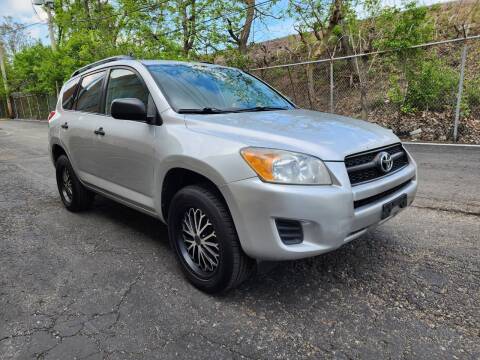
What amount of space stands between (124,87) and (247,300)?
229 cm

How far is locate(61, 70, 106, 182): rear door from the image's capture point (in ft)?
12.8

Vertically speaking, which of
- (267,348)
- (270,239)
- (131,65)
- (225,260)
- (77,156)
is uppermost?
(131,65)

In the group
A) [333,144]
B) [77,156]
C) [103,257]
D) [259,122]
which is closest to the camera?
[333,144]

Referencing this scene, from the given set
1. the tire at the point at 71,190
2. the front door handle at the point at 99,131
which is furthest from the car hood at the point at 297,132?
the tire at the point at 71,190

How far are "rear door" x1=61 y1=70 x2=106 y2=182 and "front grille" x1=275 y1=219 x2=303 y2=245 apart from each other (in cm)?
241

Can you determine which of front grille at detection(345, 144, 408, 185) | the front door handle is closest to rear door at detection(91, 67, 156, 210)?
the front door handle

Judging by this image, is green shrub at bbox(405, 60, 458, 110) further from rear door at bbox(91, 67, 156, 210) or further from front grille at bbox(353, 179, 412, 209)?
rear door at bbox(91, 67, 156, 210)

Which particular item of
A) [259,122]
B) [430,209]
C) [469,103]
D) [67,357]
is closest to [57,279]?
[67,357]

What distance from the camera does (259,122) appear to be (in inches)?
109

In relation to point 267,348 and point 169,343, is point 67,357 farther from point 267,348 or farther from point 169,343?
point 267,348

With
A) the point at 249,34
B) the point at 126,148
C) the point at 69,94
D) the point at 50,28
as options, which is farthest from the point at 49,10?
the point at 126,148

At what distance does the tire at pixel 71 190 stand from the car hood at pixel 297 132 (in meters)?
2.29

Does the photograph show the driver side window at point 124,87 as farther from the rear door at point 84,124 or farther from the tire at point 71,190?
the tire at point 71,190

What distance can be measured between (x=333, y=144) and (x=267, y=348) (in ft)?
4.31
